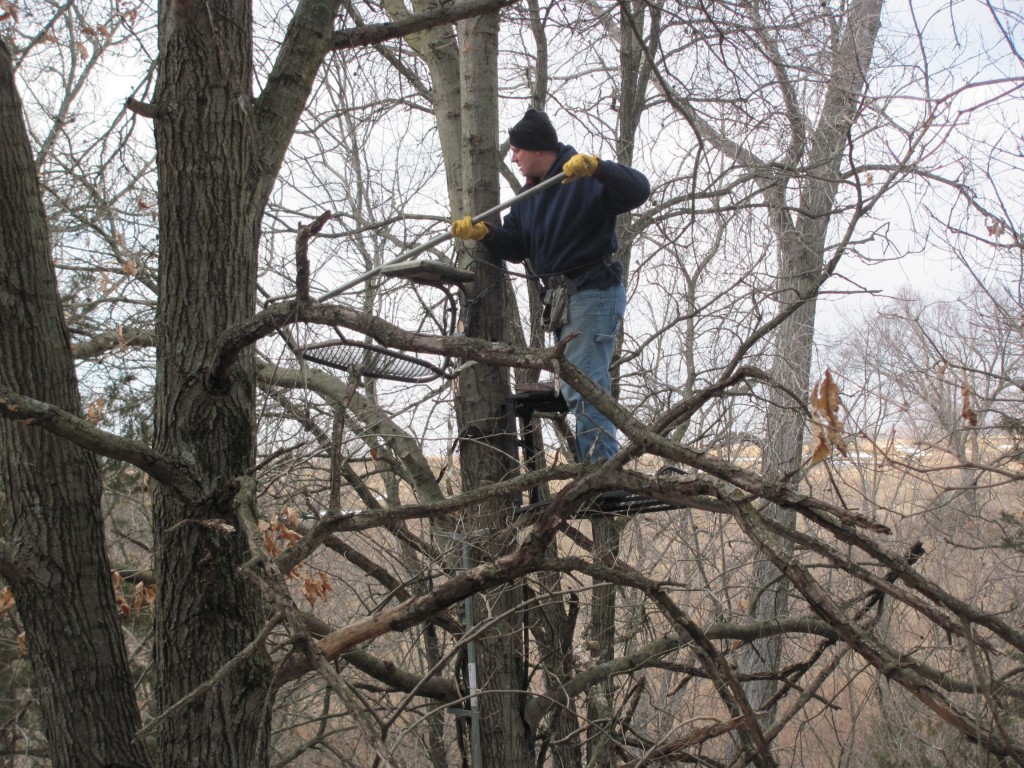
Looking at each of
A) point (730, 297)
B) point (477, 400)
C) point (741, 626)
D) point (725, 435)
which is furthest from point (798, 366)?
point (477, 400)

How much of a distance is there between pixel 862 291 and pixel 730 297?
119 inches

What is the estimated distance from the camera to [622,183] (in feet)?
13.6

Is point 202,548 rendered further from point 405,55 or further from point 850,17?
point 850,17

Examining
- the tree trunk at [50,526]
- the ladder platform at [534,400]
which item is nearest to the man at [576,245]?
the ladder platform at [534,400]

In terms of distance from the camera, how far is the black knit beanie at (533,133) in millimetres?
4445

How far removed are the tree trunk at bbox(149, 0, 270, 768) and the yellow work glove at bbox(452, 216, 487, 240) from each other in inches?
46.9

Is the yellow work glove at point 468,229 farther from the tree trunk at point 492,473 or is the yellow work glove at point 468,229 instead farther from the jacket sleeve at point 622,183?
the jacket sleeve at point 622,183

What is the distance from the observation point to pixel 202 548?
3.15 meters

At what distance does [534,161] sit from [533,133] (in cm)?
14

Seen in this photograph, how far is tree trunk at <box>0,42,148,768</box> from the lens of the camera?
3352mm

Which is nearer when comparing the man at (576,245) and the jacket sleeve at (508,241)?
the man at (576,245)

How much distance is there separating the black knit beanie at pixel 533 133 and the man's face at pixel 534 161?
0.02 metres

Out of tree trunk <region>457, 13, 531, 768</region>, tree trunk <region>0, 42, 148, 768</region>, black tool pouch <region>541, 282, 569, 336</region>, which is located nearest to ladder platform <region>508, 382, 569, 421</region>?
tree trunk <region>457, 13, 531, 768</region>

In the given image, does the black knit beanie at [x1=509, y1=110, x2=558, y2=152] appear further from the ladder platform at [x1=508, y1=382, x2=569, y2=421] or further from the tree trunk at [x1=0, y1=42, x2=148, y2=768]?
the tree trunk at [x1=0, y1=42, x2=148, y2=768]
